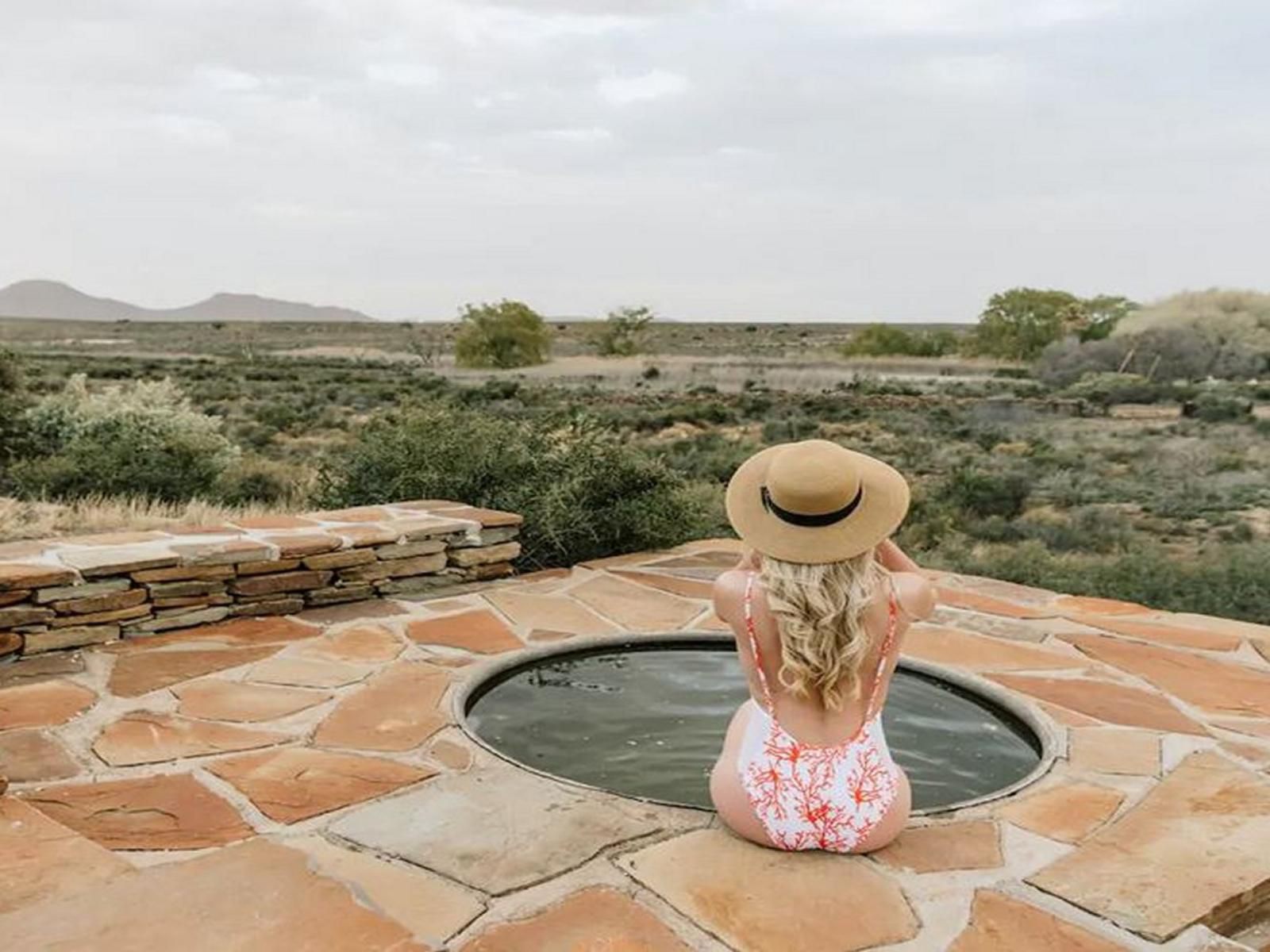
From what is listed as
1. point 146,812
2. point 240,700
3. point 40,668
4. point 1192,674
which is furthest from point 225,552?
point 1192,674

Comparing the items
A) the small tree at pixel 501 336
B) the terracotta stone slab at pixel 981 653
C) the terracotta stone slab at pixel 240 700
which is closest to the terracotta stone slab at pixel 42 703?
the terracotta stone slab at pixel 240 700

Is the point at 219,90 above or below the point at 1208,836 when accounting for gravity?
above

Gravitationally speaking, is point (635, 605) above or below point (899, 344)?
below

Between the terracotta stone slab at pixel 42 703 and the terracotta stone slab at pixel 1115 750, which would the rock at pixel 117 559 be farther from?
the terracotta stone slab at pixel 1115 750

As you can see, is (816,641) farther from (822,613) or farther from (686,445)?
(686,445)

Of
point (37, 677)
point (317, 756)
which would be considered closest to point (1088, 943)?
point (317, 756)

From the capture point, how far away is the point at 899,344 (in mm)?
49562

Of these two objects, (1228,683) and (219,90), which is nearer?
(1228,683)

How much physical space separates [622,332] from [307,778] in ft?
160

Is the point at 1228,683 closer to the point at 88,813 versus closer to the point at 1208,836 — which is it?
the point at 1208,836

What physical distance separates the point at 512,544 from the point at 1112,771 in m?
3.36

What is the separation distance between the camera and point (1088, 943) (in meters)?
2.29

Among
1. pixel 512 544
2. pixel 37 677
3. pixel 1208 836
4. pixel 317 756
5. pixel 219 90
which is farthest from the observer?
pixel 219 90

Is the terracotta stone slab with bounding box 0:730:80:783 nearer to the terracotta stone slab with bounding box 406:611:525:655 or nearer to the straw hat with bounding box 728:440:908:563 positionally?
the terracotta stone slab with bounding box 406:611:525:655
